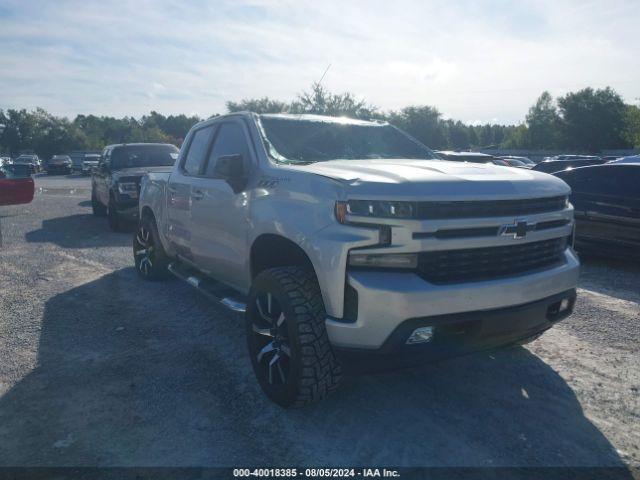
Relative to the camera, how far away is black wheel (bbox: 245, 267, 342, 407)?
282 cm

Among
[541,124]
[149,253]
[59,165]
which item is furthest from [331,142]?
[541,124]

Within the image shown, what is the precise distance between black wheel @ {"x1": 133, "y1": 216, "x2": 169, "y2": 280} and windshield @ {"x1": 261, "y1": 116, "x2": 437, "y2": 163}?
8.38 feet

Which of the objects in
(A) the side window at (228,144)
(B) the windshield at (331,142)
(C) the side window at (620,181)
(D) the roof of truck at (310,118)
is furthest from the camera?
(C) the side window at (620,181)

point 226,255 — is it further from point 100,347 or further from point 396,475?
point 396,475

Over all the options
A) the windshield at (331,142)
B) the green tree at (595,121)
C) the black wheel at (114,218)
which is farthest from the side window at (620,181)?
the green tree at (595,121)

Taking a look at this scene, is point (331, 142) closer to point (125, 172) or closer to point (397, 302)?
point (397, 302)

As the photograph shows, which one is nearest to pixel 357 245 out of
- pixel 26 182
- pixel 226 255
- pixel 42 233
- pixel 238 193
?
pixel 238 193

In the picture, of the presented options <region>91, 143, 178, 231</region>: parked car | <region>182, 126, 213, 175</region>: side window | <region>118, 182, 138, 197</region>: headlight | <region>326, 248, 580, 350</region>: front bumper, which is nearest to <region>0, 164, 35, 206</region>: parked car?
<region>91, 143, 178, 231</region>: parked car

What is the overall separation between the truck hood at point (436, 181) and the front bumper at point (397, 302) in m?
0.44

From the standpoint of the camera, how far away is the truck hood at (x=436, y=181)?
2695 mm

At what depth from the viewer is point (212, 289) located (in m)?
4.28

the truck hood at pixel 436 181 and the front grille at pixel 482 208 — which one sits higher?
the truck hood at pixel 436 181

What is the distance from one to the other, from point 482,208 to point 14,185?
13.1 meters

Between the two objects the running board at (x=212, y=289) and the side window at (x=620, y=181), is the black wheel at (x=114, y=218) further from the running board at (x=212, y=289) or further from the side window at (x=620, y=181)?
the side window at (x=620, y=181)
